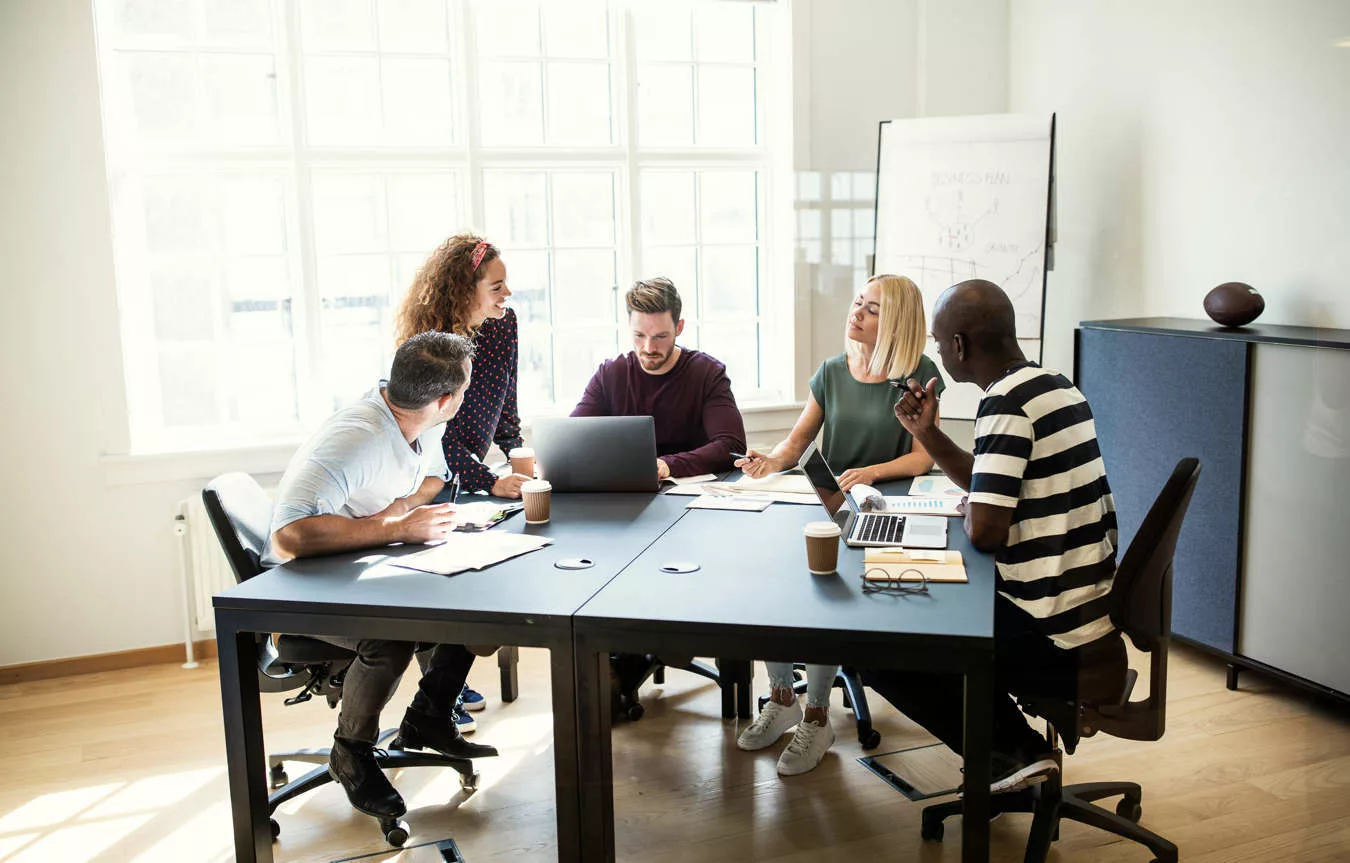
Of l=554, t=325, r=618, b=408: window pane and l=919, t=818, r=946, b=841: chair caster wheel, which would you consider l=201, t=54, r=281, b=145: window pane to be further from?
l=919, t=818, r=946, b=841: chair caster wheel

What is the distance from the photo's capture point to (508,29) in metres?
4.45

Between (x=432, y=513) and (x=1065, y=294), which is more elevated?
(x=1065, y=294)

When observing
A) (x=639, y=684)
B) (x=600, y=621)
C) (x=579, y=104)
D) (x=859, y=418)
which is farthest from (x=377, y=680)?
(x=579, y=104)

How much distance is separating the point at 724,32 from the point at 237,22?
6.33ft

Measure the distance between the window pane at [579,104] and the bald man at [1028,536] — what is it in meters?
2.50

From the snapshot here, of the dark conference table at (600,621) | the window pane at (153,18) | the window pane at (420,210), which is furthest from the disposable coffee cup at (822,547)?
the window pane at (153,18)

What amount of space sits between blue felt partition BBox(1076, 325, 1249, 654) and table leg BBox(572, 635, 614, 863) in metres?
1.51

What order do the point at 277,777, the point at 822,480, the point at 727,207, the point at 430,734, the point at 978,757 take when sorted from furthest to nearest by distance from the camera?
the point at 727,207
the point at 277,777
the point at 430,734
the point at 822,480
the point at 978,757

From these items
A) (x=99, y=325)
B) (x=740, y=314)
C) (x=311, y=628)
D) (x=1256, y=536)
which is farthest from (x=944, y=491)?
(x=99, y=325)

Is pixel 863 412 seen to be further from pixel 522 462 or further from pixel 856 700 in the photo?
pixel 522 462

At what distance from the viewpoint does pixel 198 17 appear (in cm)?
407

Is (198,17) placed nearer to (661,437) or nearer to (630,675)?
(661,437)

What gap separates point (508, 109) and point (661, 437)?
168cm

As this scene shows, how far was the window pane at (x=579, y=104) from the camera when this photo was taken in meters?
4.57
